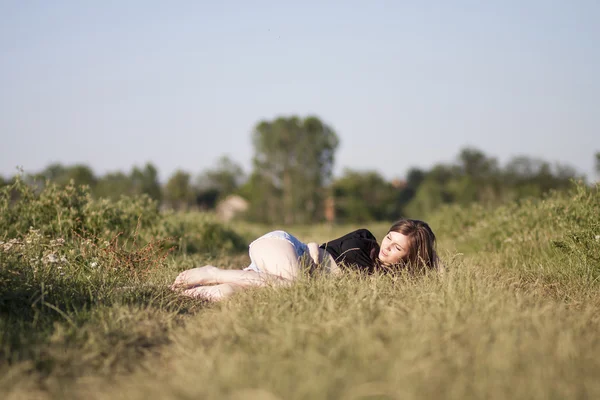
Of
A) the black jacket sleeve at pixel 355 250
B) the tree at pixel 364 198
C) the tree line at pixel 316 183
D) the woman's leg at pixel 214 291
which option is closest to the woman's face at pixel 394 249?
the black jacket sleeve at pixel 355 250

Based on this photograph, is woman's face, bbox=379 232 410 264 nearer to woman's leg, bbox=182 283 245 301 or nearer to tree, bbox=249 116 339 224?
woman's leg, bbox=182 283 245 301

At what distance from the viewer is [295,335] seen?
295 cm

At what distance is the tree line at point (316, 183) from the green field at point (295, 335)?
1289 inches

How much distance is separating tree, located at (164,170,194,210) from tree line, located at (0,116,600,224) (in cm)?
10

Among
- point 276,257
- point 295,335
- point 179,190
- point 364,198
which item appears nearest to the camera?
point 295,335

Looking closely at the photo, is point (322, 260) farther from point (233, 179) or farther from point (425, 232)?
point (233, 179)

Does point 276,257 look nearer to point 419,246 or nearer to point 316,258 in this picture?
point 316,258

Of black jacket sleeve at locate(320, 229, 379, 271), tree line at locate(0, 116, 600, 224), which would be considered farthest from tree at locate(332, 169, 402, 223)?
black jacket sleeve at locate(320, 229, 379, 271)

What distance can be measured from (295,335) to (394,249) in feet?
8.10

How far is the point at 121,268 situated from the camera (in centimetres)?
488

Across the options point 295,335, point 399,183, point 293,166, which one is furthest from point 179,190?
point 295,335

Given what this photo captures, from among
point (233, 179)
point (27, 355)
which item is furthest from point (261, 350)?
point (233, 179)

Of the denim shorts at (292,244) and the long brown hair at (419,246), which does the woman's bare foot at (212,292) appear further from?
the long brown hair at (419,246)

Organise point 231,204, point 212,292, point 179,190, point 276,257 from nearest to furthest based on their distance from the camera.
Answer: point 212,292, point 276,257, point 231,204, point 179,190
